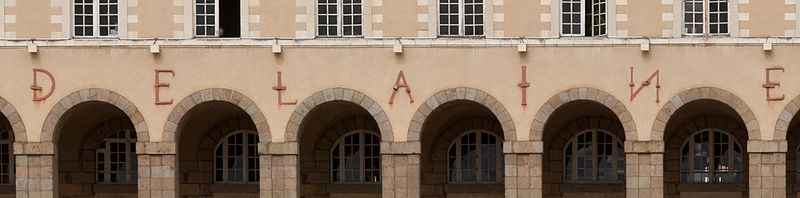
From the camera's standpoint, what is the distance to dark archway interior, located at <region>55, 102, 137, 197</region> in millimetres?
48344

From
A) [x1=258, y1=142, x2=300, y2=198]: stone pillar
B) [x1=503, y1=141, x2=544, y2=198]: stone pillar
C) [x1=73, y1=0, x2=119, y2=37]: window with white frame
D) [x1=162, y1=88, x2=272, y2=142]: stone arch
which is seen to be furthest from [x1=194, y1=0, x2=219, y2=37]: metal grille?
[x1=503, y1=141, x2=544, y2=198]: stone pillar

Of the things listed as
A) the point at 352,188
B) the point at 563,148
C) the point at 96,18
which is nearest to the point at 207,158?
the point at 352,188

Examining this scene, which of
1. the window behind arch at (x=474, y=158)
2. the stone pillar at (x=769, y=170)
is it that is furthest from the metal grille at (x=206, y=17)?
the stone pillar at (x=769, y=170)

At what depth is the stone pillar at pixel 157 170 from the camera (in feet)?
148

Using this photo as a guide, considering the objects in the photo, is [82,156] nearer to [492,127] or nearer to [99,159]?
[99,159]

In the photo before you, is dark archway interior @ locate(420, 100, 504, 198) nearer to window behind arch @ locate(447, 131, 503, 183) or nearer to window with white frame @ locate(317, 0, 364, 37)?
window behind arch @ locate(447, 131, 503, 183)

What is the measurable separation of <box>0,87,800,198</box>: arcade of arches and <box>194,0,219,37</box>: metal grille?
1357 millimetres

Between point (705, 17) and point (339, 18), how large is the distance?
24.0 ft

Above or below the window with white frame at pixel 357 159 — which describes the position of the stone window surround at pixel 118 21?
above

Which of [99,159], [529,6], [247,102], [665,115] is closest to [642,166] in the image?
[665,115]

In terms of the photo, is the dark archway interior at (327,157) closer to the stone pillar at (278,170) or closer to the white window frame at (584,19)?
the stone pillar at (278,170)

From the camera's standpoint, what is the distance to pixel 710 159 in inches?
1903

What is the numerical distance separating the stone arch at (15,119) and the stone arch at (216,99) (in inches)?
115

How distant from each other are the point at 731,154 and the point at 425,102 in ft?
24.7
